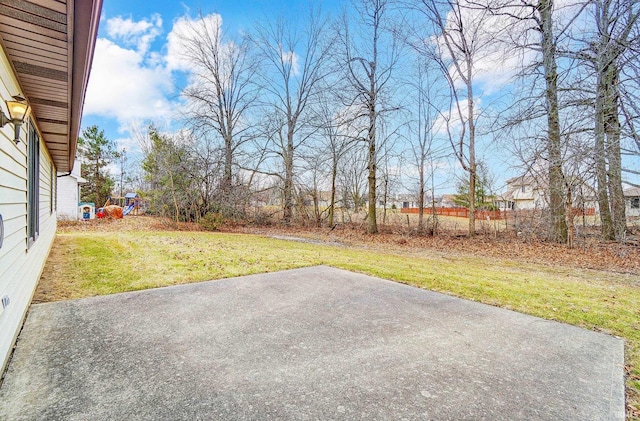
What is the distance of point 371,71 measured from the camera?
42.9ft

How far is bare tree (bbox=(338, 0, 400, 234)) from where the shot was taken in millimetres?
12930

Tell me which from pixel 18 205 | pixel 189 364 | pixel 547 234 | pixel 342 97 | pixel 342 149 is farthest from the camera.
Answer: pixel 342 149

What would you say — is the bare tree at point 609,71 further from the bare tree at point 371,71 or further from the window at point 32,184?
the window at point 32,184

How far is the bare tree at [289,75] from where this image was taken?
1654 centimetres

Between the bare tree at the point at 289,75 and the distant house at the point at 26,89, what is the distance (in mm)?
12542

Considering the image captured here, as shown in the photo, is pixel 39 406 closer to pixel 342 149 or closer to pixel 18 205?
pixel 18 205

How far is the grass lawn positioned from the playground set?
10.0 meters

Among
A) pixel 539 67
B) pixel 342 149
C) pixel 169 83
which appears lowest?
pixel 342 149

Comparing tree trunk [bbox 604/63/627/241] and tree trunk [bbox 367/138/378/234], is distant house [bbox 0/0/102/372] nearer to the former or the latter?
tree trunk [bbox 604/63/627/241]

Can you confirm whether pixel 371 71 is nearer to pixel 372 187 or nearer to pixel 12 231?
pixel 372 187

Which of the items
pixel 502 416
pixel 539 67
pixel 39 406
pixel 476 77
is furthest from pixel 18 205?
pixel 476 77

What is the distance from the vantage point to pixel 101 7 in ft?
6.33

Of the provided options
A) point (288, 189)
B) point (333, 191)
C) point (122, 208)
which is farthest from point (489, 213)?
point (122, 208)

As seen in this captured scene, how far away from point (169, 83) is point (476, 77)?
14425mm
